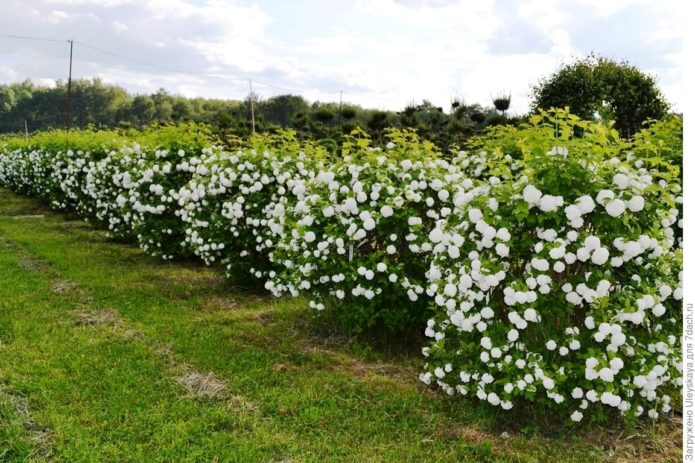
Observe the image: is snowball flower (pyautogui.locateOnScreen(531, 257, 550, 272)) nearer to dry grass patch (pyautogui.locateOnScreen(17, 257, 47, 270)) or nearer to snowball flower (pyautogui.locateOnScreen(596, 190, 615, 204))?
snowball flower (pyautogui.locateOnScreen(596, 190, 615, 204))

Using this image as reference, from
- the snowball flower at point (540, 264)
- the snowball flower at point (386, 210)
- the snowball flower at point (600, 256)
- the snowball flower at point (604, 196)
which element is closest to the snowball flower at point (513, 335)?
the snowball flower at point (540, 264)

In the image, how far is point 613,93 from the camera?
1428 cm

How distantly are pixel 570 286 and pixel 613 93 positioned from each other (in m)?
12.7

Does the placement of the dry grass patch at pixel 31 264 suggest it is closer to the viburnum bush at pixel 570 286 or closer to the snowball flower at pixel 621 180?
the viburnum bush at pixel 570 286

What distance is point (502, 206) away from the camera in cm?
329

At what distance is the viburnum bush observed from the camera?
3.06 meters

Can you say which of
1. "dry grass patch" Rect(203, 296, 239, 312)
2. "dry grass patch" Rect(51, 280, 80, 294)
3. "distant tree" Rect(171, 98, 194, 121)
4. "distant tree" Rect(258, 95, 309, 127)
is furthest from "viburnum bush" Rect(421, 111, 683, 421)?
"distant tree" Rect(171, 98, 194, 121)

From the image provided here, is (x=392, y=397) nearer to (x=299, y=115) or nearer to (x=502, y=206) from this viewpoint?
(x=502, y=206)

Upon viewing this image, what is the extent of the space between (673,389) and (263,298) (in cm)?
379

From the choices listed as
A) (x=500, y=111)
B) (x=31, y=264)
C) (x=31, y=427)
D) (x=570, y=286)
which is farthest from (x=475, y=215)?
(x=500, y=111)

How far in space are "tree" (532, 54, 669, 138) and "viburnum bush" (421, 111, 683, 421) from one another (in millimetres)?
11589

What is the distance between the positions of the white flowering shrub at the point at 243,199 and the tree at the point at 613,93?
975cm

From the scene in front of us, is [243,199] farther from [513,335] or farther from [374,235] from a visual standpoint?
[513,335]

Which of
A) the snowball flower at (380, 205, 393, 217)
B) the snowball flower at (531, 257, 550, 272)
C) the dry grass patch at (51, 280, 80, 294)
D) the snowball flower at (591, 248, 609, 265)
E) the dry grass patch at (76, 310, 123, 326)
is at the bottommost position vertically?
the dry grass patch at (76, 310, 123, 326)
